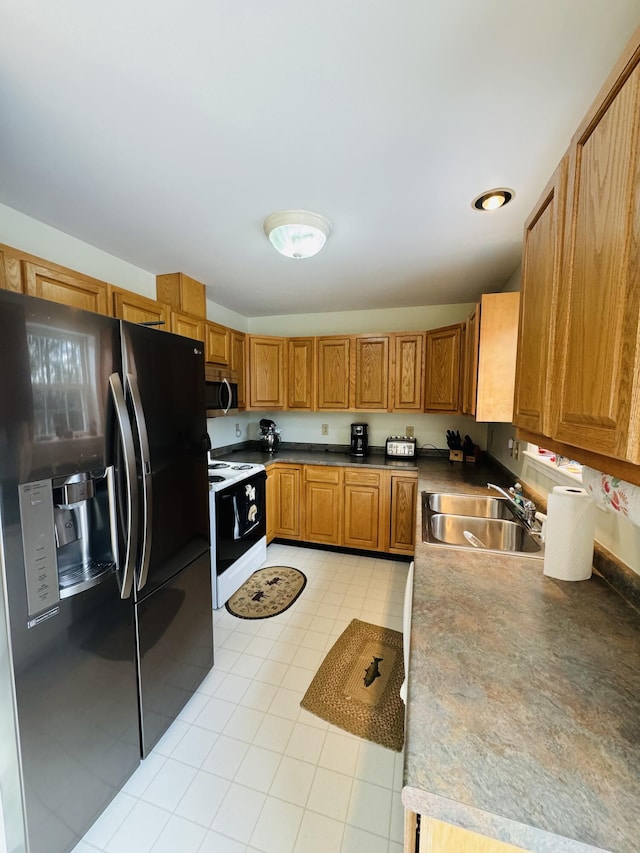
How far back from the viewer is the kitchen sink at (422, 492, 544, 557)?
1602 millimetres

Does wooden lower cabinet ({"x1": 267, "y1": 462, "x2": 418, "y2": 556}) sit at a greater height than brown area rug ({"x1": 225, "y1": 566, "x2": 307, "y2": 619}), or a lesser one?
greater

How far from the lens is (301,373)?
3.43m

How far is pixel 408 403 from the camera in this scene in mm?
3150

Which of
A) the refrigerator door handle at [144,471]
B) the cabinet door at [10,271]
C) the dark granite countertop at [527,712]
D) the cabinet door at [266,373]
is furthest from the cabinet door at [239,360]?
the dark granite countertop at [527,712]

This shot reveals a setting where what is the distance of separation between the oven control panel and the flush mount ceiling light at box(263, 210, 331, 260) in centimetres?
204

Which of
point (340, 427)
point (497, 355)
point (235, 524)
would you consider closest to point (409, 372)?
point (340, 427)

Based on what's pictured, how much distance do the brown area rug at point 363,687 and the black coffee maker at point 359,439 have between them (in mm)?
1714

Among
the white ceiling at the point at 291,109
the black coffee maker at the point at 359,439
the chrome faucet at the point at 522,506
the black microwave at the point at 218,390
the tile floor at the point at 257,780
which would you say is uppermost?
the white ceiling at the point at 291,109

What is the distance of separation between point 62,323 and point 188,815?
5.73ft

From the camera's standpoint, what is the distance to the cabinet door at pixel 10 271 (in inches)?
52.6

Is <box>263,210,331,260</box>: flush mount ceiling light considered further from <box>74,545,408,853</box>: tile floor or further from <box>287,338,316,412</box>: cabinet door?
<box>74,545,408,853</box>: tile floor

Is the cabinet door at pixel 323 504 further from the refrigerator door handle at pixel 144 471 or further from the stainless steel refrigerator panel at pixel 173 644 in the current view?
the refrigerator door handle at pixel 144 471

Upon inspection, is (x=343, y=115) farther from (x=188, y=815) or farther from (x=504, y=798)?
(x=188, y=815)

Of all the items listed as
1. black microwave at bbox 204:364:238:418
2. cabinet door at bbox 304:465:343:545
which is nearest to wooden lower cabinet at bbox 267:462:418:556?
cabinet door at bbox 304:465:343:545
